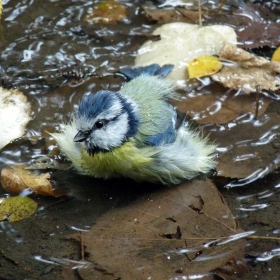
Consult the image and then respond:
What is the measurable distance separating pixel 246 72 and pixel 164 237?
5.91ft

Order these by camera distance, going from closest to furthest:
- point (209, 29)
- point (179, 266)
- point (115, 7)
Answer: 1. point (179, 266)
2. point (209, 29)
3. point (115, 7)

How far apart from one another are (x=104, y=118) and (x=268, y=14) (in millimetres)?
2318

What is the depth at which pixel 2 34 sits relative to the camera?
16.1ft

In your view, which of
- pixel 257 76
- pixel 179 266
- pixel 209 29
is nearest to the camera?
pixel 179 266

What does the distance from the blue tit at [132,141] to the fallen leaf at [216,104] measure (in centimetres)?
35

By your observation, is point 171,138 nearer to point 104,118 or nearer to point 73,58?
point 104,118

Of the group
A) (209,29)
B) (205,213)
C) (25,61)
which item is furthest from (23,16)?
(205,213)

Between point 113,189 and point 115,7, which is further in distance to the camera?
point 115,7

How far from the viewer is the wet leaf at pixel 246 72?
4.39 m

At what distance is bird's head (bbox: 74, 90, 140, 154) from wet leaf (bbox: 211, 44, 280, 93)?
113 cm

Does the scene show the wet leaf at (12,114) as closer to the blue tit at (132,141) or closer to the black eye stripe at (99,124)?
the blue tit at (132,141)

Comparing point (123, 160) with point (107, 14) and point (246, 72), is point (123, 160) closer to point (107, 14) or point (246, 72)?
point (246, 72)

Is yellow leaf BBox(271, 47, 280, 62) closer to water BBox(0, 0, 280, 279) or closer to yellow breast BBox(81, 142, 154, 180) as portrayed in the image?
water BBox(0, 0, 280, 279)

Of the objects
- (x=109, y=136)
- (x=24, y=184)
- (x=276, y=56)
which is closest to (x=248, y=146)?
(x=109, y=136)
